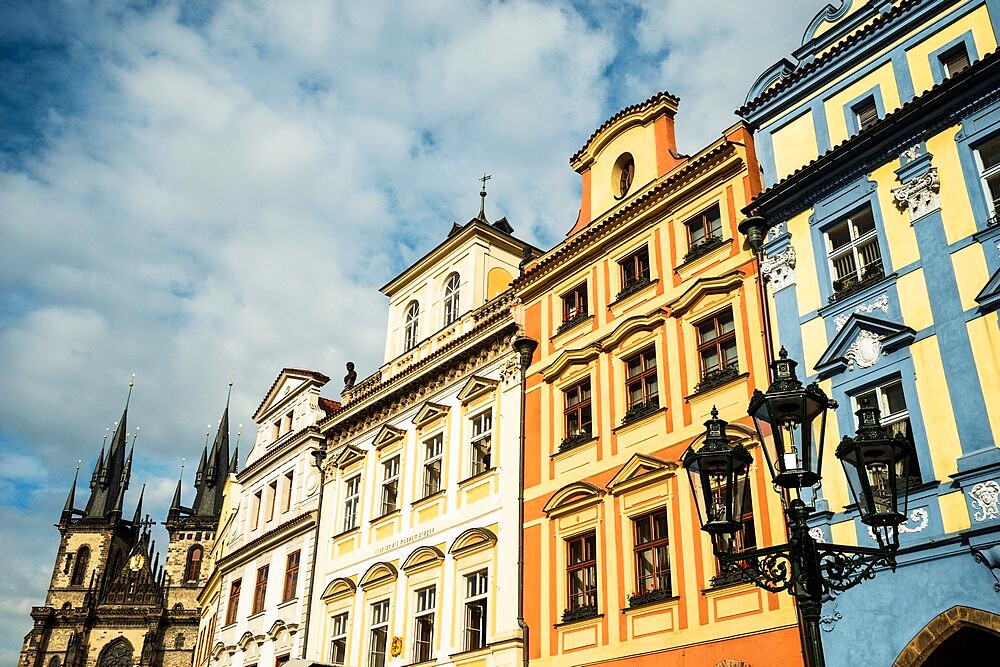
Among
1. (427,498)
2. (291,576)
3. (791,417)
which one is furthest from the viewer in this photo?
(291,576)

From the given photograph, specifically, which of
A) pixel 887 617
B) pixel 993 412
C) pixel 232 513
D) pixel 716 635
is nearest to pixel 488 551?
pixel 716 635

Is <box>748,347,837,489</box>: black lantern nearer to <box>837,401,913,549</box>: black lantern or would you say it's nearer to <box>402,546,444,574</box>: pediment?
<box>837,401,913,549</box>: black lantern

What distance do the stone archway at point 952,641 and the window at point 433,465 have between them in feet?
45.8

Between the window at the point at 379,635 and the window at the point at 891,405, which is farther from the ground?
the window at the point at 891,405

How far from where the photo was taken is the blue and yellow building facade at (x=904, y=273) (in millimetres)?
13469

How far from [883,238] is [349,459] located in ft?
58.5

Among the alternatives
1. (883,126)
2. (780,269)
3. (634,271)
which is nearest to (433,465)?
(634,271)

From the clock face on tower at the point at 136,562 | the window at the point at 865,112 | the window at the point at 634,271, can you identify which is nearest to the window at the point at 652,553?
the window at the point at 634,271

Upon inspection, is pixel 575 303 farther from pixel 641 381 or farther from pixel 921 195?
pixel 921 195

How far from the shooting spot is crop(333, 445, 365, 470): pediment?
28.6m

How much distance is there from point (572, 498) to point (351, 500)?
33.6ft

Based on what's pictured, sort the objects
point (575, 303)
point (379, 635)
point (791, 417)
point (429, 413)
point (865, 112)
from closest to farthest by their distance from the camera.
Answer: point (791, 417) < point (865, 112) < point (575, 303) < point (379, 635) < point (429, 413)

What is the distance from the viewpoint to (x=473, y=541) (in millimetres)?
22578

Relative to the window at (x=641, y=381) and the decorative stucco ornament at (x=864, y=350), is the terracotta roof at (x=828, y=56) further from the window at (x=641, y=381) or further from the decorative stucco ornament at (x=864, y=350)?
the decorative stucco ornament at (x=864, y=350)
